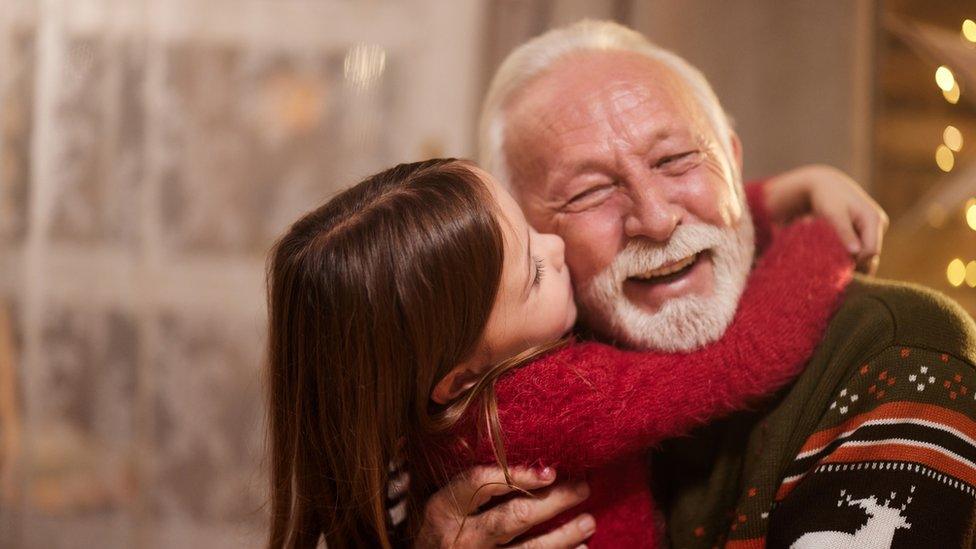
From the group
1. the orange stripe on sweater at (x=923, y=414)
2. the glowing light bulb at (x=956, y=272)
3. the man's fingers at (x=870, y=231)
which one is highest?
the man's fingers at (x=870, y=231)

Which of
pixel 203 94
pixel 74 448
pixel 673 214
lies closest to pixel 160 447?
pixel 74 448

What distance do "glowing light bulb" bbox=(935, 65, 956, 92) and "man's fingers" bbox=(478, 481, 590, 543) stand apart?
174 centimetres

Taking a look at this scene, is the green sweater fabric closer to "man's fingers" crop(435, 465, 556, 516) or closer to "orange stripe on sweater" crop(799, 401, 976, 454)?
"orange stripe on sweater" crop(799, 401, 976, 454)

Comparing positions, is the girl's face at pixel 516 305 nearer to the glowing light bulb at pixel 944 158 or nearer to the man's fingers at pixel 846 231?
the man's fingers at pixel 846 231

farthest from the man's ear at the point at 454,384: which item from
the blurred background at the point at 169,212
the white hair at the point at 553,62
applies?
the blurred background at the point at 169,212

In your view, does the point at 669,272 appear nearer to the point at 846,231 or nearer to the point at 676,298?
the point at 676,298

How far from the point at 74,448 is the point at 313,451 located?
1.48 meters

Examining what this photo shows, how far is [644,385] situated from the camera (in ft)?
3.76

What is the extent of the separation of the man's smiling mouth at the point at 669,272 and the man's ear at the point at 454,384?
0.36 meters

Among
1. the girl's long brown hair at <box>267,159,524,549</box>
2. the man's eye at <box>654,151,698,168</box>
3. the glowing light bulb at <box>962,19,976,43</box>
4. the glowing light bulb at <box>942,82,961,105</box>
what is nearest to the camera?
the girl's long brown hair at <box>267,159,524,549</box>

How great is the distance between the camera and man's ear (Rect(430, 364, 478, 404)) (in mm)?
1154

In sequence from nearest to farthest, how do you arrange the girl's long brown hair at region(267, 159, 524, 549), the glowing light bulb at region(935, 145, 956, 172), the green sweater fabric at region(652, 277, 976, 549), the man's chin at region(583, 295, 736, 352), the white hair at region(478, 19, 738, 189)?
the green sweater fabric at region(652, 277, 976, 549) → the girl's long brown hair at region(267, 159, 524, 549) → the man's chin at region(583, 295, 736, 352) → the white hair at region(478, 19, 738, 189) → the glowing light bulb at region(935, 145, 956, 172)

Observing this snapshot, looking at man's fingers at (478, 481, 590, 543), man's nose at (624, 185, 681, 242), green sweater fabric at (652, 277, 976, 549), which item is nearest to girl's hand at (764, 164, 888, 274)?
green sweater fabric at (652, 277, 976, 549)

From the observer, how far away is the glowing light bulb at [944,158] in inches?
88.9
